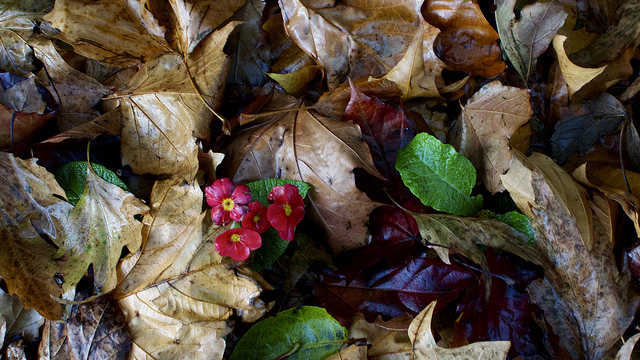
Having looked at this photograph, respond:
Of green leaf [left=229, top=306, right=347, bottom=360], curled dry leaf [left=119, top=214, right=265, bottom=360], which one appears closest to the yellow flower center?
curled dry leaf [left=119, top=214, right=265, bottom=360]

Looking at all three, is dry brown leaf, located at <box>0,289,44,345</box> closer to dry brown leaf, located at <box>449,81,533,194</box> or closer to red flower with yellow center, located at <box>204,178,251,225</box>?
red flower with yellow center, located at <box>204,178,251,225</box>

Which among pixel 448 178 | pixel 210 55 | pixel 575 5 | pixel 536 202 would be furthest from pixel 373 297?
pixel 575 5

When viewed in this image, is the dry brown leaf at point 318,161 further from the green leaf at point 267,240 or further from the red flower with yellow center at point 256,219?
the red flower with yellow center at point 256,219

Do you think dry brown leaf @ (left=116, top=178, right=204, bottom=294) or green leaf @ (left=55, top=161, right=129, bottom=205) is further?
A: green leaf @ (left=55, top=161, right=129, bottom=205)

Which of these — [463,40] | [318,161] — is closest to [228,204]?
[318,161]

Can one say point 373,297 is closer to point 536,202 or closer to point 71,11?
point 536,202

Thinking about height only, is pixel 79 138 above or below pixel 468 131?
above

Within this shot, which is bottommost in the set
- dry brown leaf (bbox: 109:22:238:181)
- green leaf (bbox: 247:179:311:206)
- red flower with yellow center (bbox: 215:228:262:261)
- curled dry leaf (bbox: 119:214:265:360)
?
curled dry leaf (bbox: 119:214:265:360)
